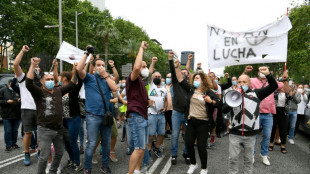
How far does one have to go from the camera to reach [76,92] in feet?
13.8

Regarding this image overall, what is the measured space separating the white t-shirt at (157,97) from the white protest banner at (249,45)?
1252mm

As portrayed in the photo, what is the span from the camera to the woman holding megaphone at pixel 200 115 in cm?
413

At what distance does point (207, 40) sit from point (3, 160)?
508 centimetres

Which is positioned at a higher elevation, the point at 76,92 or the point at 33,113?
the point at 76,92

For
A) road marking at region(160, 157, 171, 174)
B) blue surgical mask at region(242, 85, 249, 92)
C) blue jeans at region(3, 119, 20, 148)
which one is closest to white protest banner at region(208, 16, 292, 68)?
blue surgical mask at region(242, 85, 249, 92)

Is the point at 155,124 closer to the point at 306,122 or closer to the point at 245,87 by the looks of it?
the point at 245,87

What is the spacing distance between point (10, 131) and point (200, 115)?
4638 millimetres

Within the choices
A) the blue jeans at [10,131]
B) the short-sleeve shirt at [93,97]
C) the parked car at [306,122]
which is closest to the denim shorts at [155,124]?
the short-sleeve shirt at [93,97]

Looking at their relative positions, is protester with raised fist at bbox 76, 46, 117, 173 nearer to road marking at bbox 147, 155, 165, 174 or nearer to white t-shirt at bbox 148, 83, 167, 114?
road marking at bbox 147, 155, 165, 174

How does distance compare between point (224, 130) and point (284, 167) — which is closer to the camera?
point (284, 167)

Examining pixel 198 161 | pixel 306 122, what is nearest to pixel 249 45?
pixel 198 161

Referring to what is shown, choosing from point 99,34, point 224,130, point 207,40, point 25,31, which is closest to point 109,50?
point 99,34

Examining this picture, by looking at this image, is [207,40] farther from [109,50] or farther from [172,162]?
[109,50]

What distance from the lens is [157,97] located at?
5195 mm
